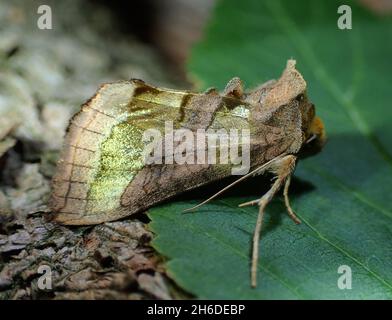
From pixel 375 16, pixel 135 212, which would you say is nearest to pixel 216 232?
pixel 135 212

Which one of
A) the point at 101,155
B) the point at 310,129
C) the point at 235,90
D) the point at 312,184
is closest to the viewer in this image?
the point at 101,155

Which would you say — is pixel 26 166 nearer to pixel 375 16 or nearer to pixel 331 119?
pixel 331 119

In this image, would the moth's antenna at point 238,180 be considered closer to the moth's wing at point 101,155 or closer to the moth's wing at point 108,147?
the moth's wing at point 108,147

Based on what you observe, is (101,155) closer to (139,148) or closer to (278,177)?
(139,148)

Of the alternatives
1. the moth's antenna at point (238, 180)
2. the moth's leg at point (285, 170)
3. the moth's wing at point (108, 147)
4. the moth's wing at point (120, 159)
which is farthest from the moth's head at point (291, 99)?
the moth's wing at point (108, 147)

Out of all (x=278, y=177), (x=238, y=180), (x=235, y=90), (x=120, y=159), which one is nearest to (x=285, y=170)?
(x=278, y=177)

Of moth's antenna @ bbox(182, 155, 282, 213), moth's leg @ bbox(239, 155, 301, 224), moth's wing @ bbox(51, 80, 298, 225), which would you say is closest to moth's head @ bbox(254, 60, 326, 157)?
moth's leg @ bbox(239, 155, 301, 224)
